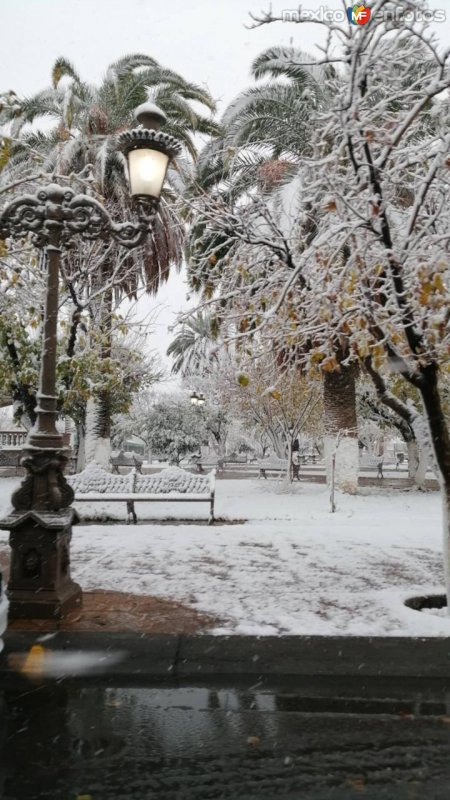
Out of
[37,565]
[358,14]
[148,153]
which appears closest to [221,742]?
[37,565]

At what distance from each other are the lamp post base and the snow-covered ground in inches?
46.9

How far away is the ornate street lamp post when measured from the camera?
4645 millimetres

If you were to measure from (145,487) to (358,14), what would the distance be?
914 cm

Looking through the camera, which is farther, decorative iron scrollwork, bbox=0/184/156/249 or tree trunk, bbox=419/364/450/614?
decorative iron scrollwork, bbox=0/184/156/249

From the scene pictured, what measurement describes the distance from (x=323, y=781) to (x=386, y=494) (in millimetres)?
15861

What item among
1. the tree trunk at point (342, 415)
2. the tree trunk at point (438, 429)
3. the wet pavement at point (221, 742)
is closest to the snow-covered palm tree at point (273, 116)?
the tree trunk at point (342, 415)

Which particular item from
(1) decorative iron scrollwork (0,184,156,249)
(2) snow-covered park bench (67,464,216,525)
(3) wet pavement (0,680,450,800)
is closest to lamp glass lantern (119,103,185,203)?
(1) decorative iron scrollwork (0,184,156,249)

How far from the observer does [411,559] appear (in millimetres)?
7457

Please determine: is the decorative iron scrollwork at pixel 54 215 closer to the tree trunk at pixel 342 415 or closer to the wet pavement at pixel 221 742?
the wet pavement at pixel 221 742

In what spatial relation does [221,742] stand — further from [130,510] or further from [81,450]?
[81,450]

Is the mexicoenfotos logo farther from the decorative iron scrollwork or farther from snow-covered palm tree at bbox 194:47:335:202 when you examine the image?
snow-covered palm tree at bbox 194:47:335:202

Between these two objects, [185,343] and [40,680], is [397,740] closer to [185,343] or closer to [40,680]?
[40,680]

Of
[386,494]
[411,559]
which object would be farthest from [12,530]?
[386,494]

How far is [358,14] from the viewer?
462 centimetres
